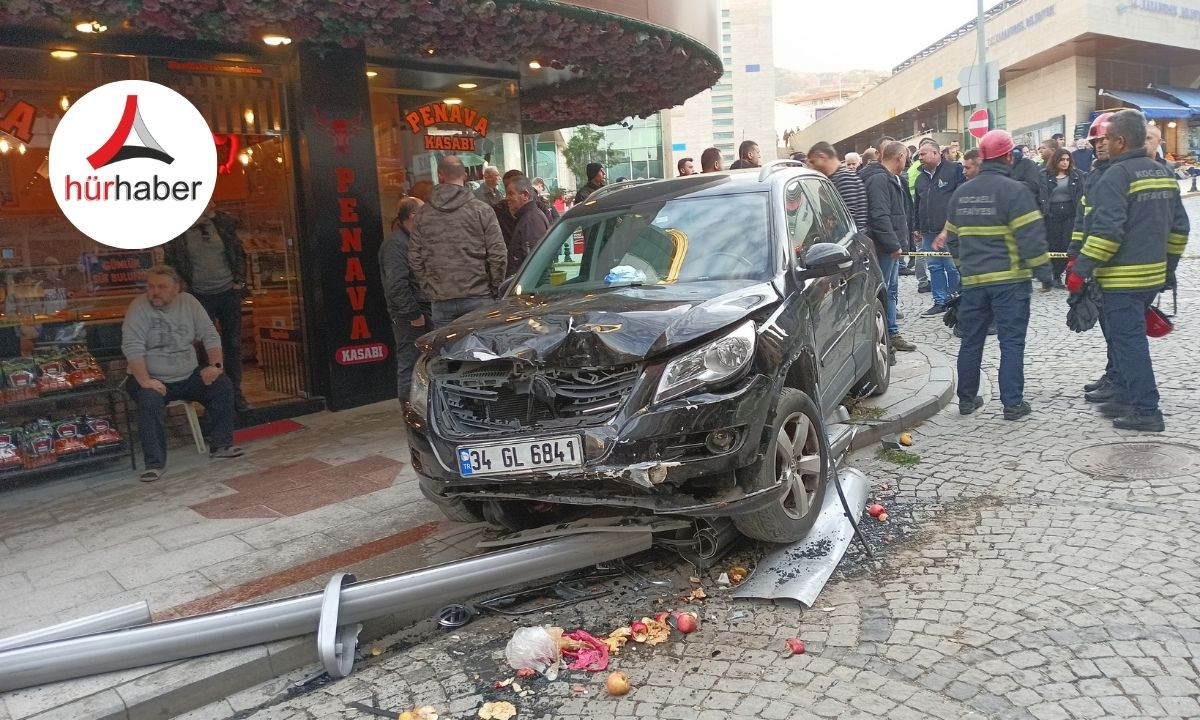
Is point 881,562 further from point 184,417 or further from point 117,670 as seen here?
point 184,417

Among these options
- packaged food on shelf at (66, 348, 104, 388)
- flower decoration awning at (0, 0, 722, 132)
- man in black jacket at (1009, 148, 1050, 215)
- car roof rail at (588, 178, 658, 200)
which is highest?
flower decoration awning at (0, 0, 722, 132)

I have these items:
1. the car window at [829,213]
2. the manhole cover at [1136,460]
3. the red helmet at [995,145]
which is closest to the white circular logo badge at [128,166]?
the car window at [829,213]

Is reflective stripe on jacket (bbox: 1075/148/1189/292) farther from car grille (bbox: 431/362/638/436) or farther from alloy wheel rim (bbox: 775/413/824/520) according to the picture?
car grille (bbox: 431/362/638/436)

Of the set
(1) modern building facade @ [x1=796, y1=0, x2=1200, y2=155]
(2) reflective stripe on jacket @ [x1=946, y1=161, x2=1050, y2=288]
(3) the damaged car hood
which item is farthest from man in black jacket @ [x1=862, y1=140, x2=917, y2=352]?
(1) modern building facade @ [x1=796, y1=0, x2=1200, y2=155]

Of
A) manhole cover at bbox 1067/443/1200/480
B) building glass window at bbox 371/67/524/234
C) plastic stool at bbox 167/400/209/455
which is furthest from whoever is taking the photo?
building glass window at bbox 371/67/524/234

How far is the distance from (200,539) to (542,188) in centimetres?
882

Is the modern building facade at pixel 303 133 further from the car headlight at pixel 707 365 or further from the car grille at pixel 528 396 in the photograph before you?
the car headlight at pixel 707 365

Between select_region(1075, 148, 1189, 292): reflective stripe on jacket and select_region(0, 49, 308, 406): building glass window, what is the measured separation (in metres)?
6.72

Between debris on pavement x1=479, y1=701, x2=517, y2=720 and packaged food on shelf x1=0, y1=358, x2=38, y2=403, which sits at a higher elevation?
packaged food on shelf x1=0, y1=358, x2=38, y2=403

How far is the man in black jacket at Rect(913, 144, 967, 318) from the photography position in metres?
11.1

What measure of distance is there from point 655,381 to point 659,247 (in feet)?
4.80

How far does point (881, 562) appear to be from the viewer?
14.0ft

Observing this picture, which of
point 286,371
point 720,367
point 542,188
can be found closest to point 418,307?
point 286,371

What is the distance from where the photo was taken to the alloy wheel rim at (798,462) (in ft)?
13.7
